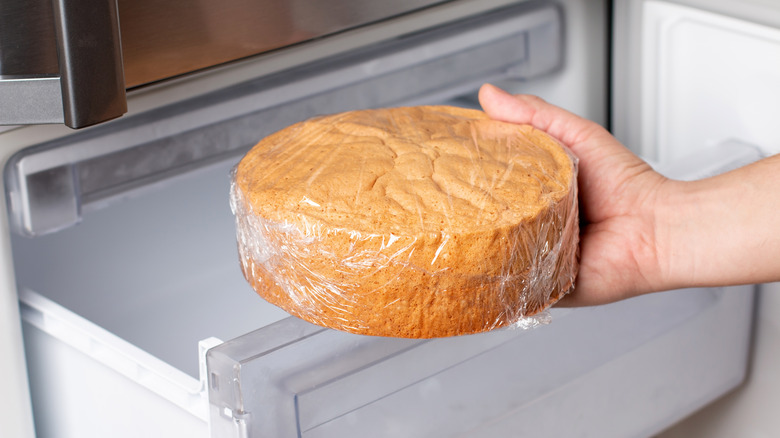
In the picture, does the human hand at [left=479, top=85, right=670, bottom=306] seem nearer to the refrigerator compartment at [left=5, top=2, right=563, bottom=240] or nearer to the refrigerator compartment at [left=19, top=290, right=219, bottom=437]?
the refrigerator compartment at [left=5, top=2, right=563, bottom=240]

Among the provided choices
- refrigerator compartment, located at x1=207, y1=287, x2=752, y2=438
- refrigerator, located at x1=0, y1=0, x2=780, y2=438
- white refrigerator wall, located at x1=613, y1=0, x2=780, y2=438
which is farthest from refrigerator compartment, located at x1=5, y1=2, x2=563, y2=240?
refrigerator compartment, located at x1=207, y1=287, x2=752, y2=438

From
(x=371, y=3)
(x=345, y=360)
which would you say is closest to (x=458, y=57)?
(x=371, y=3)

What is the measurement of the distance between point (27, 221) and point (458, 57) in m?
0.48

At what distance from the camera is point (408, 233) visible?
0.52 meters

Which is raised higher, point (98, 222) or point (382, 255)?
point (382, 255)

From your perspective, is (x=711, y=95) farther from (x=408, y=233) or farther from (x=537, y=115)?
(x=408, y=233)

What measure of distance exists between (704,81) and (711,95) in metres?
0.02

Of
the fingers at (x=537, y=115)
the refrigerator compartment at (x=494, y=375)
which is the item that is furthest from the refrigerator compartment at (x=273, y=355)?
the fingers at (x=537, y=115)

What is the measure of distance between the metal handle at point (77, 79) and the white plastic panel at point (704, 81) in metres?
0.64

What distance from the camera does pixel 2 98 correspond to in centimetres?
53

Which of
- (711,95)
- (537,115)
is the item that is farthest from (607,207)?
(711,95)

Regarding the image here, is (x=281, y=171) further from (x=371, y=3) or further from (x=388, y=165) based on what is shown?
(x=371, y=3)

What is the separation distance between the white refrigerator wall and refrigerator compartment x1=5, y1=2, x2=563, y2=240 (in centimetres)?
11

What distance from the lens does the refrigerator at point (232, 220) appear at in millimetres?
579
